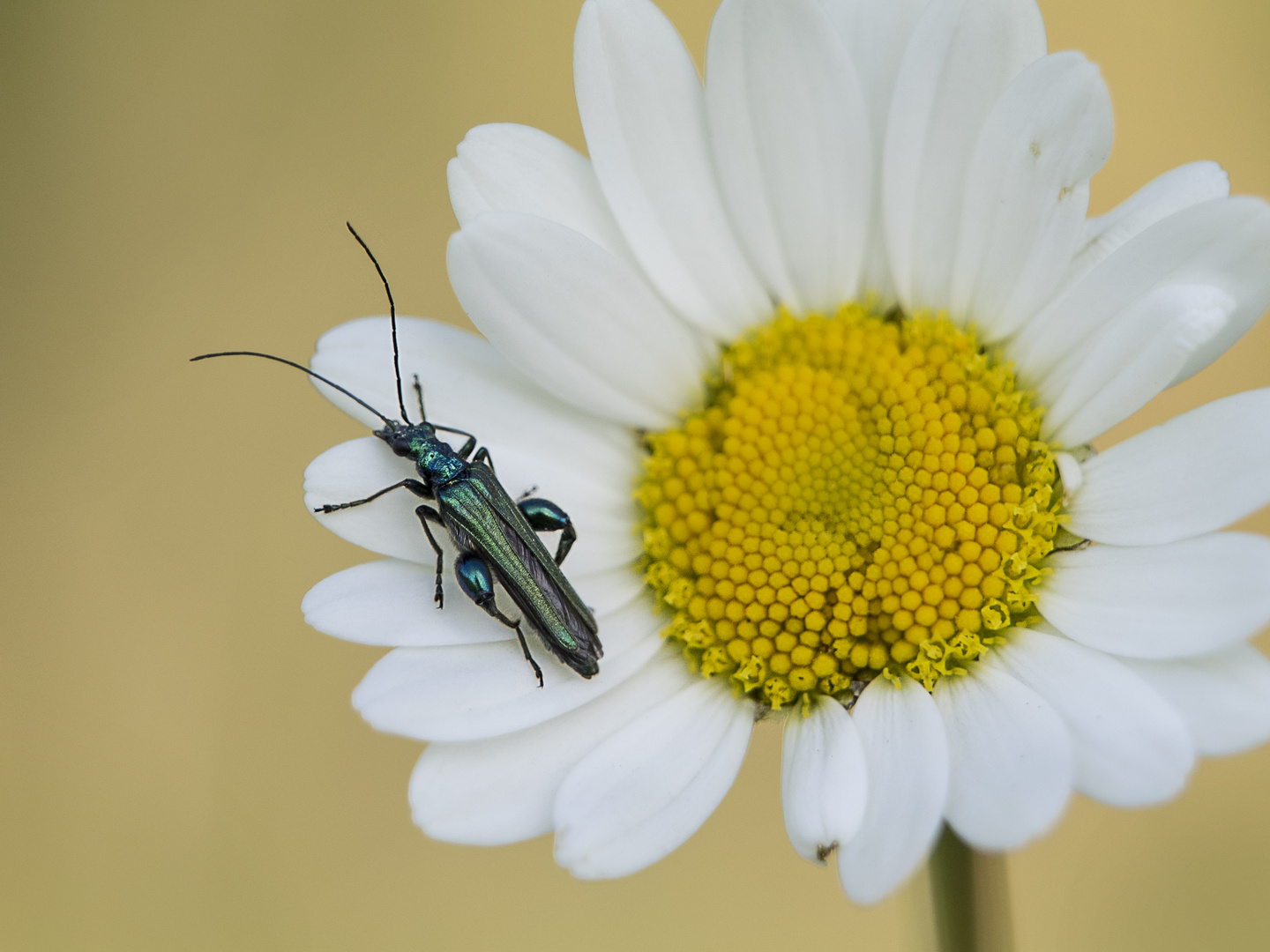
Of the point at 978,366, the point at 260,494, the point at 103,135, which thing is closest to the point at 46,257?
the point at 103,135

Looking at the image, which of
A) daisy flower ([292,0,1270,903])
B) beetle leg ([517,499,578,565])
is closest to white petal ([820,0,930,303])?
daisy flower ([292,0,1270,903])

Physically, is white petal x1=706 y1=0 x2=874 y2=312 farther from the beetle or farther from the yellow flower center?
the beetle

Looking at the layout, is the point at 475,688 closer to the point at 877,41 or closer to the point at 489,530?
the point at 489,530

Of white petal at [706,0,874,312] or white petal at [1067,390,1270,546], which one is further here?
white petal at [706,0,874,312]

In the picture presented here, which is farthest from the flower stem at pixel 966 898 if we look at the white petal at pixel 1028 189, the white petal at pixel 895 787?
the white petal at pixel 1028 189

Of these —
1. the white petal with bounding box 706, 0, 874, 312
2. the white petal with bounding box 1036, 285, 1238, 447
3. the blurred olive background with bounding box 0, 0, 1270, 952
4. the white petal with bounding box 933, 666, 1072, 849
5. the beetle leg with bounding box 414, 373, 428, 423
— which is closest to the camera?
the white petal with bounding box 933, 666, 1072, 849

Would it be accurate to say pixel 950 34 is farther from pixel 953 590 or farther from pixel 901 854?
pixel 901 854

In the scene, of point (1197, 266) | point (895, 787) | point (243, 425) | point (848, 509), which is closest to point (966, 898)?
point (895, 787)
